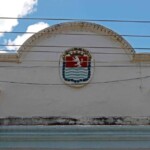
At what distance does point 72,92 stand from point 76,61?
→ 3.10 ft

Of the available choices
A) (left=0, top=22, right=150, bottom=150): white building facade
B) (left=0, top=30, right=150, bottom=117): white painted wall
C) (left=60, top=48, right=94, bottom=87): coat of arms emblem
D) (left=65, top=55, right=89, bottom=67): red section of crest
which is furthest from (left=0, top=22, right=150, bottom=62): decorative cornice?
(left=65, top=55, right=89, bottom=67): red section of crest

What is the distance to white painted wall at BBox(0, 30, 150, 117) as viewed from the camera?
13242 mm

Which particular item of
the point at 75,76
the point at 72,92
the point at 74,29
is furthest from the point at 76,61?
the point at 74,29

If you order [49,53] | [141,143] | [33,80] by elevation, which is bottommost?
[141,143]

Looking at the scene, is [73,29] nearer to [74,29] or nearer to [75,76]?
[74,29]

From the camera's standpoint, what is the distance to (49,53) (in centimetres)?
1355

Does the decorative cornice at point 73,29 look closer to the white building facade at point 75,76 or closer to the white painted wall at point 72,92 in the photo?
the white building facade at point 75,76

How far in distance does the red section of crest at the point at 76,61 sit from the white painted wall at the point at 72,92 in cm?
34

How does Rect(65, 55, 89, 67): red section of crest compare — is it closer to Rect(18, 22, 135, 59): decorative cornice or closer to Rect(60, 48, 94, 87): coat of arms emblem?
Rect(60, 48, 94, 87): coat of arms emblem

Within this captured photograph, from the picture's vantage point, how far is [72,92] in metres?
13.3

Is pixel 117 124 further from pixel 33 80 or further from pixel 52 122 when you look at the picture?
pixel 33 80

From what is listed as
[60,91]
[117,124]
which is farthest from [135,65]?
[117,124]

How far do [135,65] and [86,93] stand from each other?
5.69 feet

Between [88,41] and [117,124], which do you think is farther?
[88,41]
